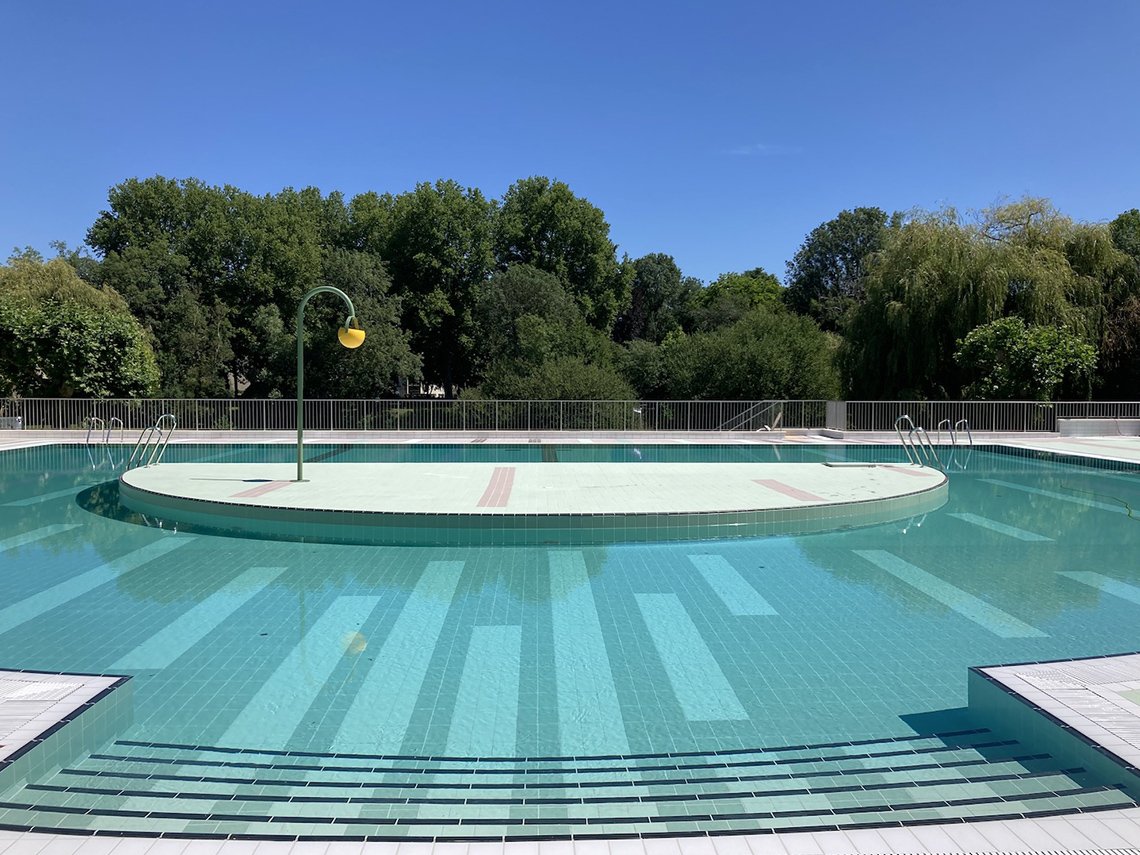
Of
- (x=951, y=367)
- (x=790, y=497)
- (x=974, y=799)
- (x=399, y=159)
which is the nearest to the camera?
(x=974, y=799)

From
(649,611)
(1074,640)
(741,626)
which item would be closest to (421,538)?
(649,611)

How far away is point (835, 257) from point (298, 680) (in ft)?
178

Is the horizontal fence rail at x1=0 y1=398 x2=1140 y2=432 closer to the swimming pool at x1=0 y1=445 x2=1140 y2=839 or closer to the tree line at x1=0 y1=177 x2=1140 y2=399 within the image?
the tree line at x1=0 y1=177 x2=1140 y2=399

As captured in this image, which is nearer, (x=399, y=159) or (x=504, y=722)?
(x=504, y=722)

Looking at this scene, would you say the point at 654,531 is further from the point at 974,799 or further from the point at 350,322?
the point at 974,799

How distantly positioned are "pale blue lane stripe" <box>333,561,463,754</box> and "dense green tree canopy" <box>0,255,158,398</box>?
20.6 m

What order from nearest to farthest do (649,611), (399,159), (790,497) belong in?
1. (649,611)
2. (790,497)
3. (399,159)

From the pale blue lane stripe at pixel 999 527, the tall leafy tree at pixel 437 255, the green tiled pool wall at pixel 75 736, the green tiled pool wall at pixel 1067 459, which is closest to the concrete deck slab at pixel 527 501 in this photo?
the pale blue lane stripe at pixel 999 527

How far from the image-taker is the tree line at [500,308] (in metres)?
23.8

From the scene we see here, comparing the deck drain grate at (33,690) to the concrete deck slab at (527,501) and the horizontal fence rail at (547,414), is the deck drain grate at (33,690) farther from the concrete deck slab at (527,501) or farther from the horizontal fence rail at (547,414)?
the horizontal fence rail at (547,414)

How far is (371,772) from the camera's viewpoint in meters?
3.74

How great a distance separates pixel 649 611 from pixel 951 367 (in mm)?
22311

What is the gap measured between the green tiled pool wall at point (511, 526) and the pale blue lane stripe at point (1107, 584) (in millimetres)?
2950

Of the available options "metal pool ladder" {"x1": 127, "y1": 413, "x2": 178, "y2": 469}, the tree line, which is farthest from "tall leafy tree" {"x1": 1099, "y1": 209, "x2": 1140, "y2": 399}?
"metal pool ladder" {"x1": 127, "y1": 413, "x2": 178, "y2": 469}
